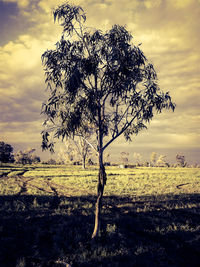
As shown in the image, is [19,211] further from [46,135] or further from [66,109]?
[66,109]

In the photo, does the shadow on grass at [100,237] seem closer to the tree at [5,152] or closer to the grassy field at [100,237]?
the grassy field at [100,237]

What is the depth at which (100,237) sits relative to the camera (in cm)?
952

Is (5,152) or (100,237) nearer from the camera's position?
(100,237)

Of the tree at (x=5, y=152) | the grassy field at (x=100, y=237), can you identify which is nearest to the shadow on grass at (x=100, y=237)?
the grassy field at (x=100, y=237)

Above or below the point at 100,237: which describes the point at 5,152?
above

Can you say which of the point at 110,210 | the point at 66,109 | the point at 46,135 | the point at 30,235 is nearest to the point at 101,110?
the point at 66,109

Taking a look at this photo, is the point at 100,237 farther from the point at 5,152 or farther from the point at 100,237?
the point at 5,152

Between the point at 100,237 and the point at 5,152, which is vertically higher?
the point at 5,152

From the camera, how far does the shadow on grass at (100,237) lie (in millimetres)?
7570

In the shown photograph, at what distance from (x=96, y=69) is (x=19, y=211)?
11073 mm

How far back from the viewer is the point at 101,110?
33.3 ft

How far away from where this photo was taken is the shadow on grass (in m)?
7.57

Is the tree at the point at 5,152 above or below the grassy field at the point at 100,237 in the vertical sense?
above

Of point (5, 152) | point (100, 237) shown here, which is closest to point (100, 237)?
point (100, 237)
